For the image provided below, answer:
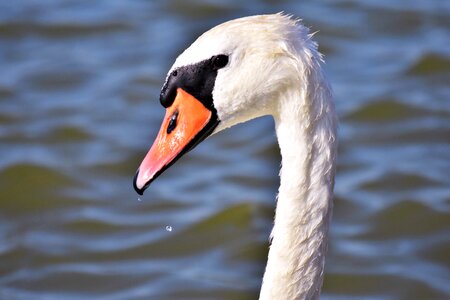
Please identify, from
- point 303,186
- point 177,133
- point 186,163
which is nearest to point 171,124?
point 177,133

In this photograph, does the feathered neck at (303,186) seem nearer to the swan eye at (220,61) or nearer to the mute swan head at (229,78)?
the mute swan head at (229,78)

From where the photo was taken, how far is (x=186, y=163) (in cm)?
796

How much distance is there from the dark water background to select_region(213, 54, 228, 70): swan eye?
2.86 meters

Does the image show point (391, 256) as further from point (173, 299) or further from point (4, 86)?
point (4, 86)

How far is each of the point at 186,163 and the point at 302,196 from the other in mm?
4022

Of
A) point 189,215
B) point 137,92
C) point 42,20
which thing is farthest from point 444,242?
point 42,20

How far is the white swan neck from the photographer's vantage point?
3896 millimetres

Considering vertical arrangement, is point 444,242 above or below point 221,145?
below

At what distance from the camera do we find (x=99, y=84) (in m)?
8.85

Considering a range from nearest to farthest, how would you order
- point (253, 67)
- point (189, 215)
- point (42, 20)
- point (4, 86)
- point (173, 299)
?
point (253, 67) → point (173, 299) → point (189, 215) → point (4, 86) → point (42, 20)

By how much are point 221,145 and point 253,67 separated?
13.9 ft

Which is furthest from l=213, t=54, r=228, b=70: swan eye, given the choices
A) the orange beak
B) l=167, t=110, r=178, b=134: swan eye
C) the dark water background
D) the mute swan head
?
the dark water background

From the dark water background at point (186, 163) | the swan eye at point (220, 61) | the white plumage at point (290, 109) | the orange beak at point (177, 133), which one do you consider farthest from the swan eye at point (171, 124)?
the dark water background at point (186, 163)

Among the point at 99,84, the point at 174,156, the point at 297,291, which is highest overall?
the point at 99,84
